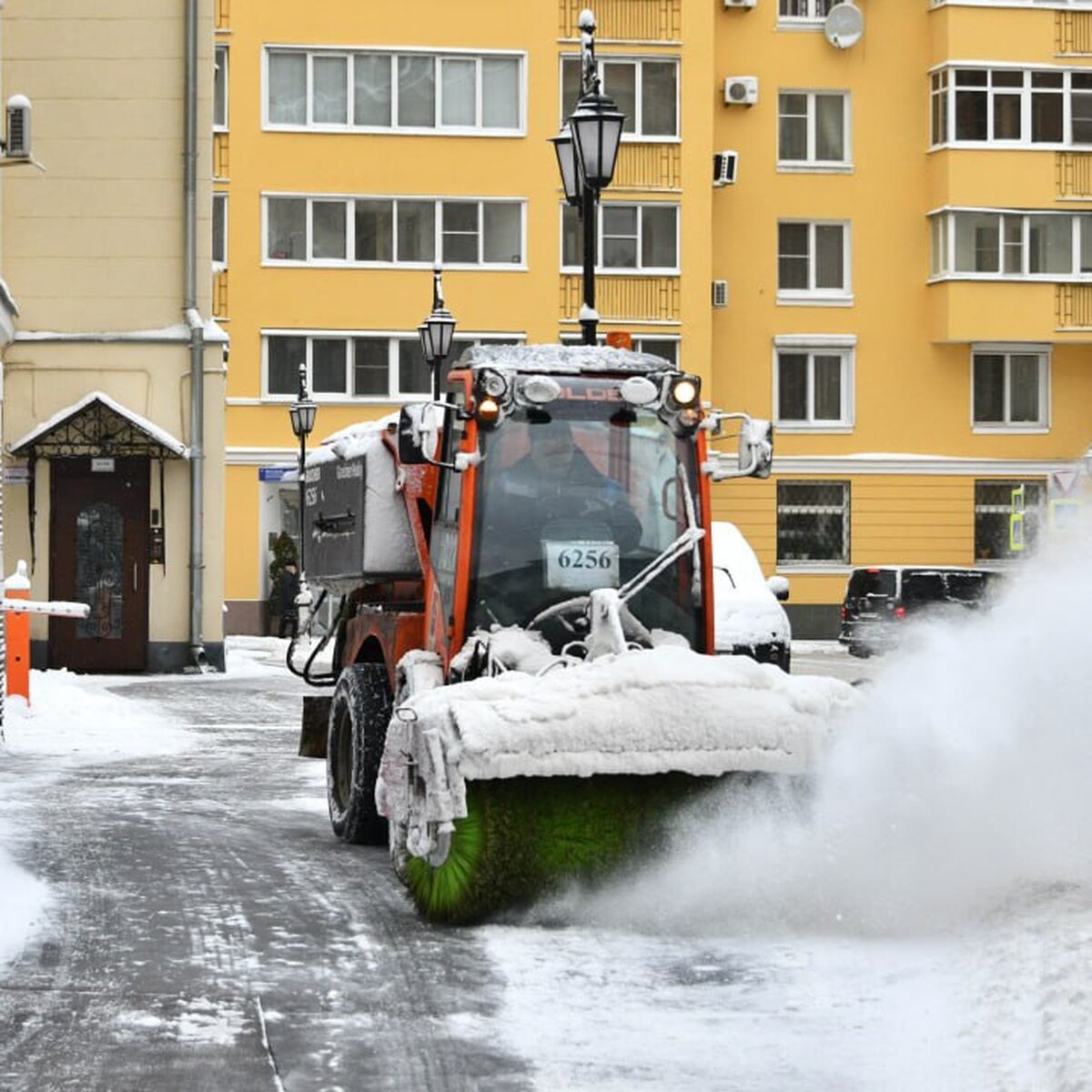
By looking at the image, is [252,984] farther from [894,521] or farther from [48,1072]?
[894,521]

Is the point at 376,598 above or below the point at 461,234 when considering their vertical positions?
below

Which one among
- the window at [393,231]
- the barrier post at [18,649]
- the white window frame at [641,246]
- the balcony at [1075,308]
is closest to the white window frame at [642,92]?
the white window frame at [641,246]

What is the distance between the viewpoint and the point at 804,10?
155 ft

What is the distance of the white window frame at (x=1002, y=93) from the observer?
46.1m

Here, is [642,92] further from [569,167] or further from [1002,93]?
[569,167]

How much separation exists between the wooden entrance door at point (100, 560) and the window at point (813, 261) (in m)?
21.7

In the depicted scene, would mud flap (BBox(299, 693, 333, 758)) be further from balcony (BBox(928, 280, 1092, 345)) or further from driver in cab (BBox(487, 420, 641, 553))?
balcony (BBox(928, 280, 1092, 345))

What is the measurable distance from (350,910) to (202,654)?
1894cm

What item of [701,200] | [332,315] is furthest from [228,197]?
[701,200]

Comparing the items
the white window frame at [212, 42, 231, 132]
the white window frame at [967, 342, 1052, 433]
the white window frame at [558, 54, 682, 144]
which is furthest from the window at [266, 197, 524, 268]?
the white window frame at [967, 342, 1052, 433]

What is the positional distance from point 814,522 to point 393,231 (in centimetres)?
1015

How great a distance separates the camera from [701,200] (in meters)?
45.4

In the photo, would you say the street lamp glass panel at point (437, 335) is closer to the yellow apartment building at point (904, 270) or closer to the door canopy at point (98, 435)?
the door canopy at point (98, 435)

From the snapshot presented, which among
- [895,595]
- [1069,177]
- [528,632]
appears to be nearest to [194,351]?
[895,595]
